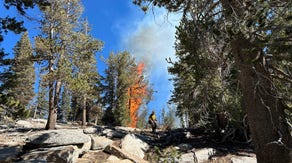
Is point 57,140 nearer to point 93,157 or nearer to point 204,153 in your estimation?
point 93,157

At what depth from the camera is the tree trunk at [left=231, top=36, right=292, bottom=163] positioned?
4.95 metres

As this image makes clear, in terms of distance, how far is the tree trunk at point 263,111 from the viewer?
4946mm

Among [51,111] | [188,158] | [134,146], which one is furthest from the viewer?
[51,111]

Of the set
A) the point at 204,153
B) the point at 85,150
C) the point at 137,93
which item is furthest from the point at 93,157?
the point at 137,93

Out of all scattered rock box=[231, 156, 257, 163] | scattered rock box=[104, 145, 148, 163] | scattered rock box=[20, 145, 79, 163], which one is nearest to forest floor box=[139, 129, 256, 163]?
scattered rock box=[231, 156, 257, 163]

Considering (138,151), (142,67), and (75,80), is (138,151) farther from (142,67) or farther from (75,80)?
(142,67)

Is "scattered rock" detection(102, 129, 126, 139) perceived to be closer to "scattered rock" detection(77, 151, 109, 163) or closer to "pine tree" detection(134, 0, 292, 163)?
"scattered rock" detection(77, 151, 109, 163)

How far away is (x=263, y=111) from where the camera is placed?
16.8 feet

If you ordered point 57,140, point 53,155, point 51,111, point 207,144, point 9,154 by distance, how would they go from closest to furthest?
point 53,155, point 9,154, point 57,140, point 207,144, point 51,111

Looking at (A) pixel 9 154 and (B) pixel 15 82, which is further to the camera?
(B) pixel 15 82

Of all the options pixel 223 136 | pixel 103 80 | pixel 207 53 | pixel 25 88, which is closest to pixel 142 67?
pixel 103 80

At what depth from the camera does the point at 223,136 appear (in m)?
14.5

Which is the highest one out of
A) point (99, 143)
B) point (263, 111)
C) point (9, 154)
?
point (263, 111)

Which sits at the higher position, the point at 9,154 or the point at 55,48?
the point at 55,48
